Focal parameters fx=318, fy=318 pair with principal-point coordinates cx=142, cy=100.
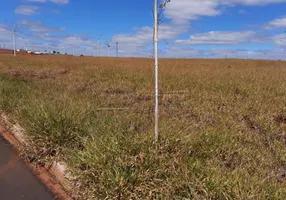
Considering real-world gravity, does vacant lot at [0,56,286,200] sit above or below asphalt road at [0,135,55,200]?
above

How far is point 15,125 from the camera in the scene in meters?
6.89

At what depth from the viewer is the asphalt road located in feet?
13.7

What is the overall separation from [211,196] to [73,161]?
1894 mm

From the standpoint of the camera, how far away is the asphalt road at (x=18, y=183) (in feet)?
13.7

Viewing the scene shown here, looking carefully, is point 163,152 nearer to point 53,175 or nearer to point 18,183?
point 53,175

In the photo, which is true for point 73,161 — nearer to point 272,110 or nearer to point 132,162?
point 132,162

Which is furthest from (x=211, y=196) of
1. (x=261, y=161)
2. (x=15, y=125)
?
(x=15, y=125)

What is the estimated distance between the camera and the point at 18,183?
15.0ft

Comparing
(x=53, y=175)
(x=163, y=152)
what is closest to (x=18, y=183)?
(x=53, y=175)

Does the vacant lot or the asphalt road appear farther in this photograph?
the asphalt road

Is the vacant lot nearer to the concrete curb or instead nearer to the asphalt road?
the concrete curb

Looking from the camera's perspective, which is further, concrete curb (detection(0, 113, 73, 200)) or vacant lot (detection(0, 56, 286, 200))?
concrete curb (detection(0, 113, 73, 200))

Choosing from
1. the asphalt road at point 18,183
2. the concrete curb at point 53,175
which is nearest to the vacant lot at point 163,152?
the concrete curb at point 53,175

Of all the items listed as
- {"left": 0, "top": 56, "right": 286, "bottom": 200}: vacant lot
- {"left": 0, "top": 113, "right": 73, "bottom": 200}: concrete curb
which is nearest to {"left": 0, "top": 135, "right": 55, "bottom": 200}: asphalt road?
{"left": 0, "top": 113, "right": 73, "bottom": 200}: concrete curb
